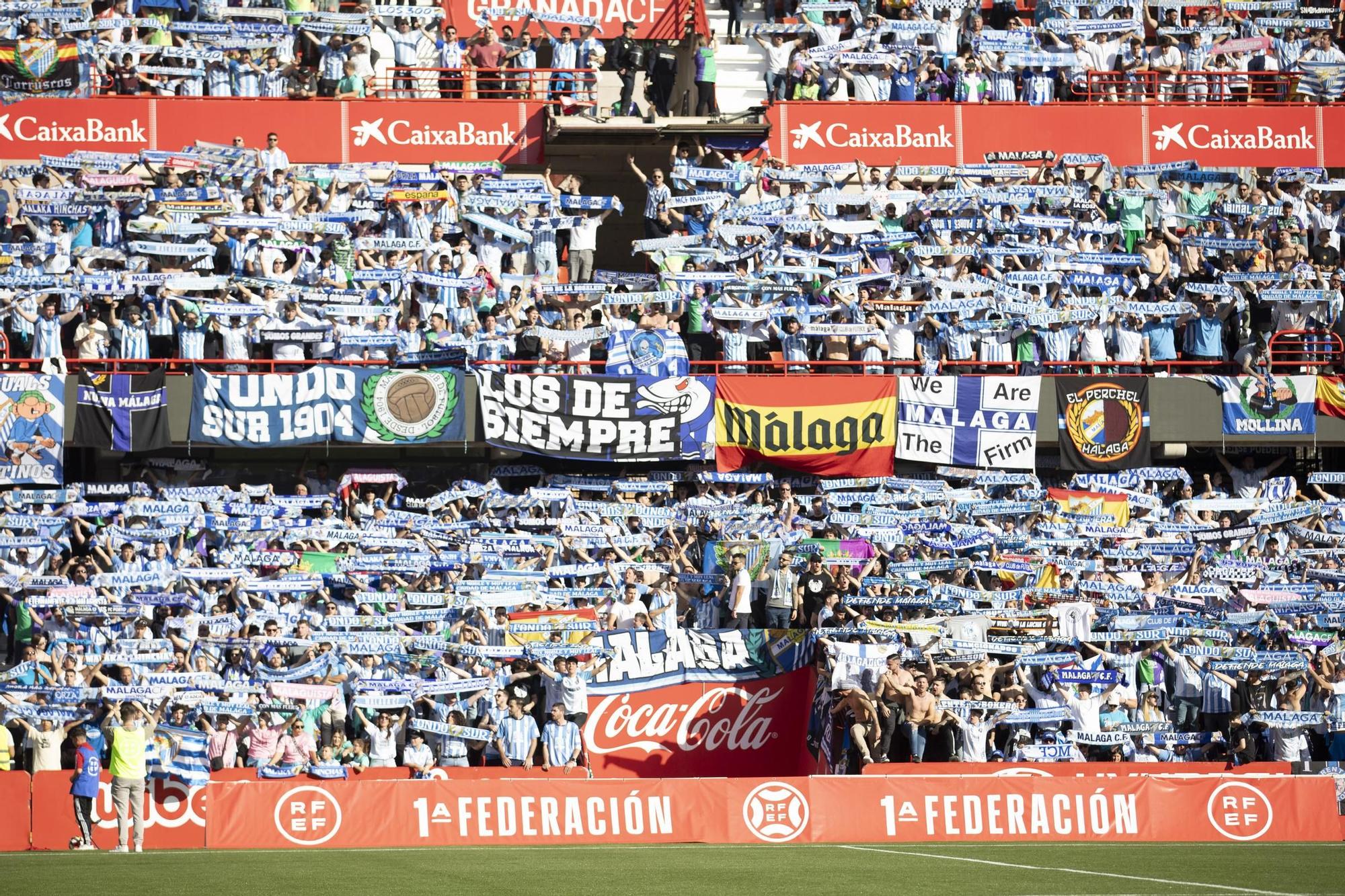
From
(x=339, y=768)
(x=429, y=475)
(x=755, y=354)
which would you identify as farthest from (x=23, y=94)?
(x=339, y=768)

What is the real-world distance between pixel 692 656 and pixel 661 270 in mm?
7514

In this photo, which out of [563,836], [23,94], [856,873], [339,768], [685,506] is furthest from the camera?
[23,94]

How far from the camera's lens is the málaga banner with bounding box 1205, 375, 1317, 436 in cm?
2772

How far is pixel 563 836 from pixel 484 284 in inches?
425

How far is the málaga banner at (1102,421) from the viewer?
27312 mm

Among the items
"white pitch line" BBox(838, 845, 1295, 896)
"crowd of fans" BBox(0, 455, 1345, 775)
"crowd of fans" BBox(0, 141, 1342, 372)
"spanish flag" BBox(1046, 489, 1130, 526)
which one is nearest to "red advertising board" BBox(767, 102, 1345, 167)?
"crowd of fans" BBox(0, 141, 1342, 372)

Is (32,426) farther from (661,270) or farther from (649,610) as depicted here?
(661,270)

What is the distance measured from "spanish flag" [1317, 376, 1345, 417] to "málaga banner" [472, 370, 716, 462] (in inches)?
383

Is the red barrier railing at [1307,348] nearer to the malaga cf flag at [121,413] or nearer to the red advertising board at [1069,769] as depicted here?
the red advertising board at [1069,769]

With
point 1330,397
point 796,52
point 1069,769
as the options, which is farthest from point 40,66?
point 1330,397

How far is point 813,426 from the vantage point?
27.2 meters

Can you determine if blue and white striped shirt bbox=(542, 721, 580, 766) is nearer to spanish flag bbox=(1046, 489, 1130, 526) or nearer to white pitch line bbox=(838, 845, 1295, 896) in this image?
white pitch line bbox=(838, 845, 1295, 896)

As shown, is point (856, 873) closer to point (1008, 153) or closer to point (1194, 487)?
point (1194, 487)

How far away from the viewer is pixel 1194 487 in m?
29.2
